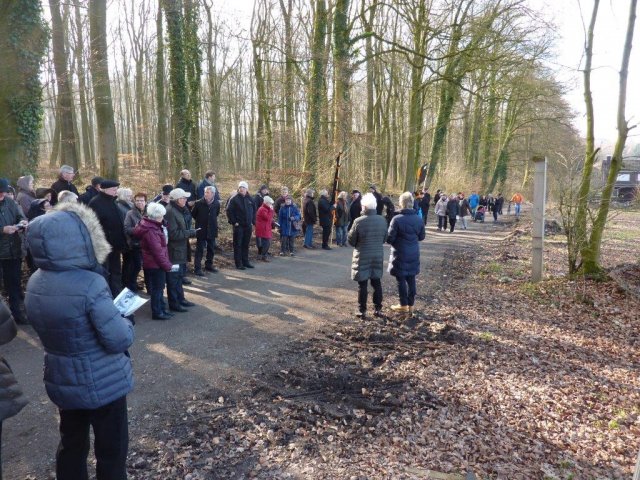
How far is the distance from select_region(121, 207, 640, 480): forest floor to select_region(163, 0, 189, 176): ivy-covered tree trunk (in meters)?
11.1

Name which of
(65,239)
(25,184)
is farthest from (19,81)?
(65,239)

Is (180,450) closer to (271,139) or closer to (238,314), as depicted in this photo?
(238,314)

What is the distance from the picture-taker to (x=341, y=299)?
28.9 ft

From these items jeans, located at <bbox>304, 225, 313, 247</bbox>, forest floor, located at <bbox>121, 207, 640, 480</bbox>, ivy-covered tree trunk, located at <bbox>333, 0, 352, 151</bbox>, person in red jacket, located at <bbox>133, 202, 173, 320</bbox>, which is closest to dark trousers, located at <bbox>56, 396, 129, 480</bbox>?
forest floor, located at <bbox>121, 207, 640, 480</bbox>

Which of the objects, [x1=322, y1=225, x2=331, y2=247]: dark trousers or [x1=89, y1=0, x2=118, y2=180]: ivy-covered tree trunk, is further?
[x1=322, y1=225, x2=331, y2=247]: dark trousers

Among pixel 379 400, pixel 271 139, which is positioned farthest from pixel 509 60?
pixel 379 400

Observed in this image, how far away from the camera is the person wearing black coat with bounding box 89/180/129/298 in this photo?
6.80 m

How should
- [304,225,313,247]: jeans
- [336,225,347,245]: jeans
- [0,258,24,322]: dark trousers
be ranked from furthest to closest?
[336,225,347,245]: jeans < [304,225,313,247]: jeans < [0,258,24,322]: dark trousers

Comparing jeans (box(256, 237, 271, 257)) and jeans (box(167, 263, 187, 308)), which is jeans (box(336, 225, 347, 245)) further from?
jeans (box(167, 263, 187, 308))

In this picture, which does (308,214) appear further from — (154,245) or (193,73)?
(193,73)

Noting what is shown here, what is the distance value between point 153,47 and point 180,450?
1139 inches

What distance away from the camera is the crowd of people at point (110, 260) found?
8.93ft

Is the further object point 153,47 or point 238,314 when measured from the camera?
point 153,47

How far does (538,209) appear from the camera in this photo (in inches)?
401
